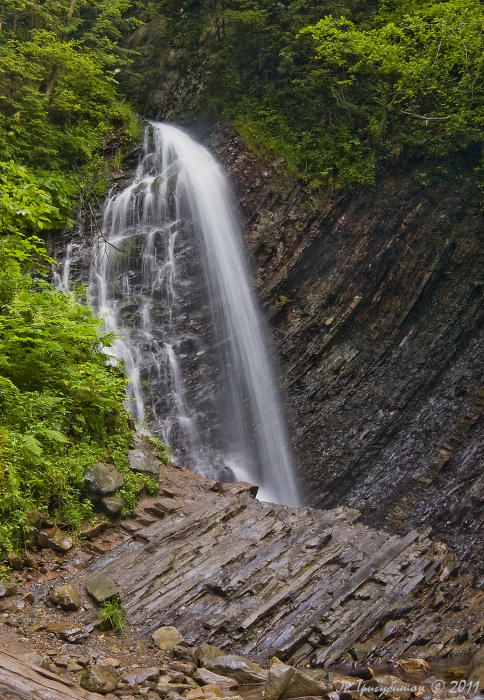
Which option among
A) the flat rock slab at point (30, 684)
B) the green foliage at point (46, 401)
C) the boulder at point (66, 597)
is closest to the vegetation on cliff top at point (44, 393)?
the green foliage at point (46, 401)

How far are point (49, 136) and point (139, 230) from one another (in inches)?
133

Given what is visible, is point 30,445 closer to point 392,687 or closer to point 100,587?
point 100,587

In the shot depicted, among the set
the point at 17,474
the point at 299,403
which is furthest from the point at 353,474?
the point at 17,474

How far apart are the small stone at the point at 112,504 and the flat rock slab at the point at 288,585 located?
422mm

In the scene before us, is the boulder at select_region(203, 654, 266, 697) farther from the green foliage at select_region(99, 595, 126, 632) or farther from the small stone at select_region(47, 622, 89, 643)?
the small stone at select_region(47, 622, 89, 643)

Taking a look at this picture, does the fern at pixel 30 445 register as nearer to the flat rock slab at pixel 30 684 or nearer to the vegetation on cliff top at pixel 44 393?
the vegetation on cliff top at pixel 44 393

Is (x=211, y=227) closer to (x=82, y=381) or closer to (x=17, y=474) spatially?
(x=82, y=381)

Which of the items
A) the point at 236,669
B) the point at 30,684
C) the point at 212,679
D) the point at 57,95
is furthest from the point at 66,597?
the point at 57,95

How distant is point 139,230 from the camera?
1395cm

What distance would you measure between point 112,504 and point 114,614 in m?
1.81

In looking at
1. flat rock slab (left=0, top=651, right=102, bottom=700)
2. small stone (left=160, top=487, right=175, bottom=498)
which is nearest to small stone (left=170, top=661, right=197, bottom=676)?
flat rock slab (left=0, top=651, right=102, bottom=700)

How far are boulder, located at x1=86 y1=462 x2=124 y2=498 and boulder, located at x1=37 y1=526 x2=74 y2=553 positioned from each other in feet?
2.40

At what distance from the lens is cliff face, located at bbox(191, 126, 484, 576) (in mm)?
11453

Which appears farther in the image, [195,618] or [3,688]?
[195,618]
